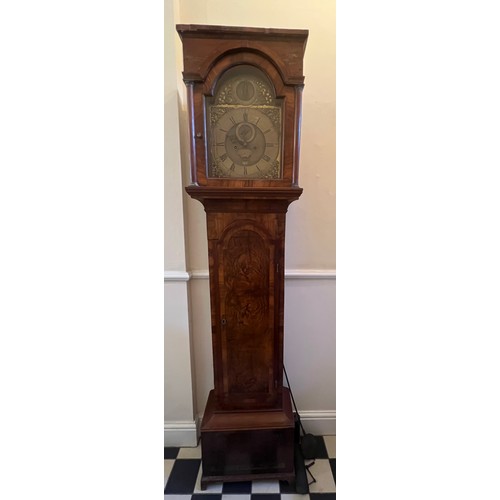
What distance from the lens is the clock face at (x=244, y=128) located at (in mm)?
1002

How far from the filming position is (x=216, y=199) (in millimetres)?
1021

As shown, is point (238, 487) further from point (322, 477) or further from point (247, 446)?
point (322, 477)

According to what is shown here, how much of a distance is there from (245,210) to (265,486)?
1192 millimetres

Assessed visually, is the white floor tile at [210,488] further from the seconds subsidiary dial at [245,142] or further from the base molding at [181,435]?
the seconds subsidiary dial at [245,142]

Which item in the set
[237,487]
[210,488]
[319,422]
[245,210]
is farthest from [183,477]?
[245,210]

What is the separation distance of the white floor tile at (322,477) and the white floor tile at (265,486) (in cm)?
15

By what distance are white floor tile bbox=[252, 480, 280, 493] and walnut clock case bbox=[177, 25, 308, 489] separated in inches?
2.4

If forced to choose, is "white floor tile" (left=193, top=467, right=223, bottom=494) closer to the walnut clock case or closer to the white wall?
the walnut clock case

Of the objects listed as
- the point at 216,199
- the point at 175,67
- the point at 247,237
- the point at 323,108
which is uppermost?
the point at 175,67

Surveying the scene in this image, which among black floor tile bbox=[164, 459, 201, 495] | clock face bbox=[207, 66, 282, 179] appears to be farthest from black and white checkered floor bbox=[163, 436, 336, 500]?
clock face bbox=[207, 66, 282, 179]
